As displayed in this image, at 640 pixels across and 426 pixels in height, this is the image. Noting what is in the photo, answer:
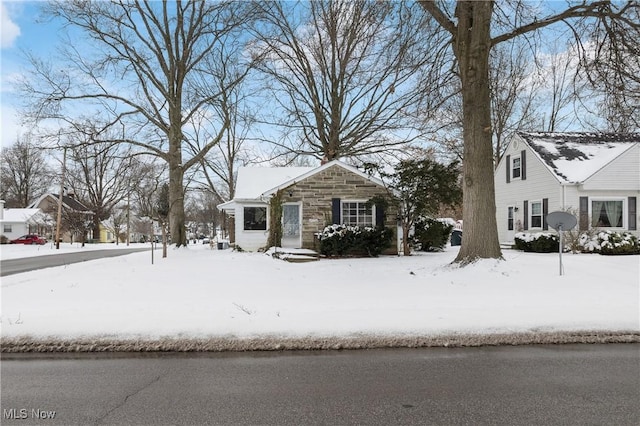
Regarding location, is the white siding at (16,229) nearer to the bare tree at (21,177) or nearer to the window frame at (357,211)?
the bare tree at (21,177)

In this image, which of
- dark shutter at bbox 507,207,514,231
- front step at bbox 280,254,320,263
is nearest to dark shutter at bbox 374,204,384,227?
front step at bbox 280,254,320,263

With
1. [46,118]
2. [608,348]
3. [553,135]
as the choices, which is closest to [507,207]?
[553,135]

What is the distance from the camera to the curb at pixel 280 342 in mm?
5207

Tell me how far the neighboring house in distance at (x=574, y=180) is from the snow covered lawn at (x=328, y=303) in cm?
831

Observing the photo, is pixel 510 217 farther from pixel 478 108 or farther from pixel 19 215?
pixel 19 215

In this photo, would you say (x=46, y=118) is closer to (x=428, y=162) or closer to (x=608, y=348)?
(x=428, y=162)

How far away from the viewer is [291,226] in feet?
64.4

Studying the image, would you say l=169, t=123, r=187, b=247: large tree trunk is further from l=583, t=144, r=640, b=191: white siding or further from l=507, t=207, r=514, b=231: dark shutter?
l=583, t=144, r=640, b=191: white siding

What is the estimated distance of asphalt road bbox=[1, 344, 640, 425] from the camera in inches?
135

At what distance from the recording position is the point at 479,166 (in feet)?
37.0

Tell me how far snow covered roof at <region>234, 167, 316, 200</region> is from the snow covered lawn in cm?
1016

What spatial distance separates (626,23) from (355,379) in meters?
12.1

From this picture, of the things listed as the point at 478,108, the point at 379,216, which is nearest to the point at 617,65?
the point at 478,108

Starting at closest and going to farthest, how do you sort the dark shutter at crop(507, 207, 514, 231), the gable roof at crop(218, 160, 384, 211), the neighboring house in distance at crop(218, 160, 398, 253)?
the neighboring house in distance at crop(218, 160, 398, 253), the gable roof at crop(218, 160, 384, 211), the dark shutter at crop(507, 207, 514, 231)
